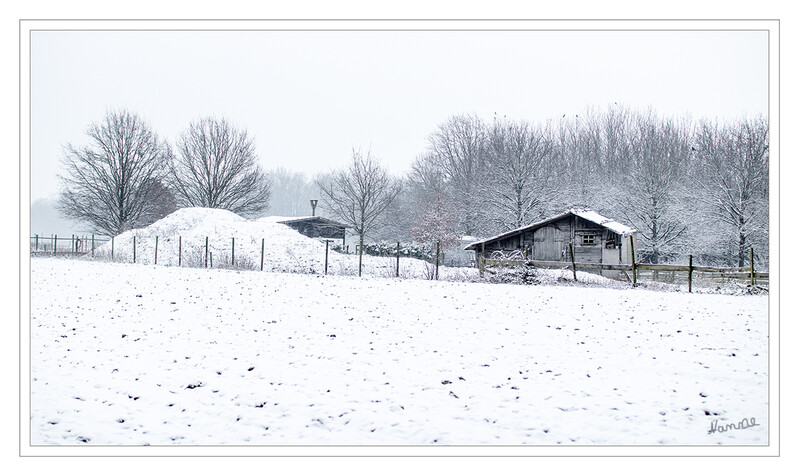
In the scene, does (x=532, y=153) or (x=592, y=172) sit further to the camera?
(x=592, y=172)

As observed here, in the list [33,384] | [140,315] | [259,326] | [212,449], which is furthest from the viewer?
[140,315]

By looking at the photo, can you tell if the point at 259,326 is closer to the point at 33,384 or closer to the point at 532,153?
the point at 33,384

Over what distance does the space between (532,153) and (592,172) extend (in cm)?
980

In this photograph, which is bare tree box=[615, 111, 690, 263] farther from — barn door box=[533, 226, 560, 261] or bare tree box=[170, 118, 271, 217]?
bare tree box=[170, 118, 271, 217]

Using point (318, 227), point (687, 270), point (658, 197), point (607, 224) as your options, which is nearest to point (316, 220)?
point (318, 227)

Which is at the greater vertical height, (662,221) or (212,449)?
(662,221)

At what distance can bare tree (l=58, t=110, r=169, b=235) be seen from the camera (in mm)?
40969

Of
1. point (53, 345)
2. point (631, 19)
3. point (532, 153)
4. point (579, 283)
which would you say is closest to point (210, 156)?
point (532, 153)

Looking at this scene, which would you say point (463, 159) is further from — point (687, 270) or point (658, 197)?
point (687, 270)

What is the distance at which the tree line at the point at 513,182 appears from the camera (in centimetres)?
3328

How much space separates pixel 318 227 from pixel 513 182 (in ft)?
67.2

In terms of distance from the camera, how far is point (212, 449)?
208 inches

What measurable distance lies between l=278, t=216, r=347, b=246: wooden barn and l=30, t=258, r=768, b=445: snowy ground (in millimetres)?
37396

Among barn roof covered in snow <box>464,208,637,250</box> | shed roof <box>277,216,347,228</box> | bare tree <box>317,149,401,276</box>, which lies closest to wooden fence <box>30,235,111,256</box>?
shed roof <box>277,216,347,228</box>
